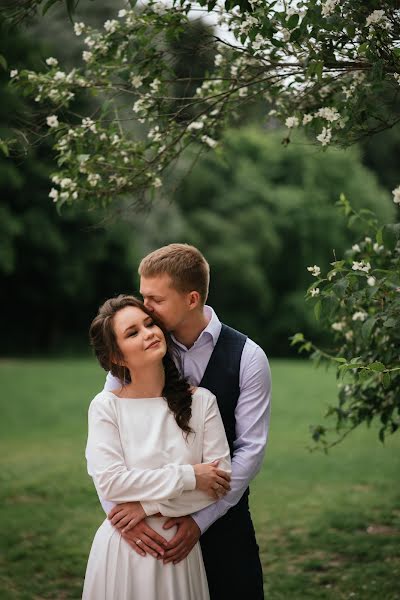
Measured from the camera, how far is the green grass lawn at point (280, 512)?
5812 mm

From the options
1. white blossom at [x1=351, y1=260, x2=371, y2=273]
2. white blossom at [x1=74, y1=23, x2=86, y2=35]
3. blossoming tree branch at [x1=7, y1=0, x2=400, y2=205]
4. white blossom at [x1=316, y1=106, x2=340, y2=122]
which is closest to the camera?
white blossom at [x1=351, y1=260, x2=371, y2=273]

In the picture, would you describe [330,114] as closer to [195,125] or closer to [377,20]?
[377,20]

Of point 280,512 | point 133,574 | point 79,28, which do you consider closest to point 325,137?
point 79,28

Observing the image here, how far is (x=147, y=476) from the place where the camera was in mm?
3152

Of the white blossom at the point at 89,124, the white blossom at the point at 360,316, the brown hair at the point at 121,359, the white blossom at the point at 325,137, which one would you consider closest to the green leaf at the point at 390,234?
the white blossom at the point at 325,137

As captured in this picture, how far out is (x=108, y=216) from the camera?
5.07 meters

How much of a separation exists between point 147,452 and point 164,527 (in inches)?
11.7

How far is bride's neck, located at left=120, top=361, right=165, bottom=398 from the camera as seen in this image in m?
3.35

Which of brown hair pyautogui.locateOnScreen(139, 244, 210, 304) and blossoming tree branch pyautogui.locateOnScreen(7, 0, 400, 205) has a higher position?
blossoming tree branch pyautogui.locateOnScreen(7, 0, 400, 205)

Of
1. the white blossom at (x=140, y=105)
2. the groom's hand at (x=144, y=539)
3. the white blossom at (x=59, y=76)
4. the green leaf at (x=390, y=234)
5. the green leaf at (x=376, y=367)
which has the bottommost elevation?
the groom's hand at (x=144, y=539)

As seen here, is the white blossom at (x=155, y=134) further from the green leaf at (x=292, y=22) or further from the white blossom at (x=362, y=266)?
the white blossom at (x=362, y=266)

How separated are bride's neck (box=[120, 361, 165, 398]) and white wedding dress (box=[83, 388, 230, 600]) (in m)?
0.04

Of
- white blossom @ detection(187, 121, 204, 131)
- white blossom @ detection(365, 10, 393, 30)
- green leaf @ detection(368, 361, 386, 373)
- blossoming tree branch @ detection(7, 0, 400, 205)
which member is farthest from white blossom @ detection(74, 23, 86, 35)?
green leaf @ detection(368, 361, 386, 373)

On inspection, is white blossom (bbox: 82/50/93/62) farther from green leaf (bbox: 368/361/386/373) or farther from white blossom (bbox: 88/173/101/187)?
green leaf (bbox: 368/361/386/373)
